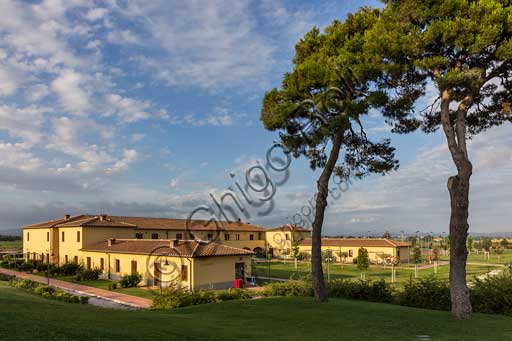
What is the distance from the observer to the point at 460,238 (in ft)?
37.9

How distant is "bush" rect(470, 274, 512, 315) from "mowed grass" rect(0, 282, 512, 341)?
94.7 inches

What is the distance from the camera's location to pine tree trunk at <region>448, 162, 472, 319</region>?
37.7 ft

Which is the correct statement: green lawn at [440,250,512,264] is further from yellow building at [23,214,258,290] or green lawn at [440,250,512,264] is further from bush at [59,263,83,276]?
bush at [59,263,83,276]

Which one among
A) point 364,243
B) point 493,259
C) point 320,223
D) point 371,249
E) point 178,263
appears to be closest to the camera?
point 320,223

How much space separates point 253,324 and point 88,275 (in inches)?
1034

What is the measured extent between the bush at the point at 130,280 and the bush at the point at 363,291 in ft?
53.0

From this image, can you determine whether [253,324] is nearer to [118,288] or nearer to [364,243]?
[118,288]

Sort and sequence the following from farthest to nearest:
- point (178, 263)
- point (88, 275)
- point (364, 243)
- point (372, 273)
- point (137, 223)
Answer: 1. point (364, 243)
2. point (137, 223)
3. point (372, 273)
4. point (88, 275)
5. point (178, 263)

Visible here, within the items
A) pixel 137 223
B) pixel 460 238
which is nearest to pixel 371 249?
pixel 137 223

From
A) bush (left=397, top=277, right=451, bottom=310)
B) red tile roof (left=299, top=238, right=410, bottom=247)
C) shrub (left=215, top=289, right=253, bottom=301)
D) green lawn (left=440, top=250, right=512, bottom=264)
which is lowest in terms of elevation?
green lawn (left=440, top=250, right=512, bottom=264)

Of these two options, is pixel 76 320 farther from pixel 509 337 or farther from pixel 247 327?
pixel 509 337

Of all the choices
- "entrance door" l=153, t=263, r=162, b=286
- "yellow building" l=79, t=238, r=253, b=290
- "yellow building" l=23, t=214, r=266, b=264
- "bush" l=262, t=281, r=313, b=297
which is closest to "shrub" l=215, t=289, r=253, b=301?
"bush" l=262, t=281, r=313, b=297

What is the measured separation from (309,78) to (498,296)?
35.1 ft

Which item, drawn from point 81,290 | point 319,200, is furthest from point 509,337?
point 81,290
